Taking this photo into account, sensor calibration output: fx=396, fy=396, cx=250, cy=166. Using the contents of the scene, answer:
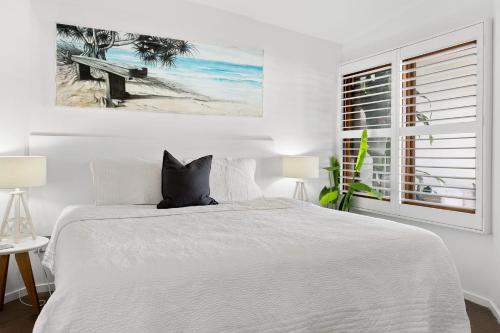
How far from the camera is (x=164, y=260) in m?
1.50

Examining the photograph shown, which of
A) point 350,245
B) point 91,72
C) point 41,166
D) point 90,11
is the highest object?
point 90,11

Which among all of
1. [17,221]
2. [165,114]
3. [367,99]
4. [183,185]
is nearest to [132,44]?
[165,114]

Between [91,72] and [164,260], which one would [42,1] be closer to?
[91,72]

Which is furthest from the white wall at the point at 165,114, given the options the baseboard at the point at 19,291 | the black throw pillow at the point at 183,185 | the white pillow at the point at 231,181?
the black throw pillow at the point at 183,185

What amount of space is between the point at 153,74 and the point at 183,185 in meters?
1.25

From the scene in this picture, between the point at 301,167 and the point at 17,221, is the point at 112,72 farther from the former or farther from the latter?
the point at 301,167

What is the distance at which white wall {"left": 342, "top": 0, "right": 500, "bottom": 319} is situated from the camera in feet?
9.14

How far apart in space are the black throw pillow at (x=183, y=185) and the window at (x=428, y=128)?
181cm

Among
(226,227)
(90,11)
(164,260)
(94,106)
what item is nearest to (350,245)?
(226,227)

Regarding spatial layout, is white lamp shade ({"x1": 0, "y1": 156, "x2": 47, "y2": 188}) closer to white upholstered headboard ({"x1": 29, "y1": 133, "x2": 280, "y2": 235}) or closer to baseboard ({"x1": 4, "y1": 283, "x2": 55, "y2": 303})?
white upholstered headboard ({"x1": 29, "y1": 133, "x2": 280, "y2": 235})

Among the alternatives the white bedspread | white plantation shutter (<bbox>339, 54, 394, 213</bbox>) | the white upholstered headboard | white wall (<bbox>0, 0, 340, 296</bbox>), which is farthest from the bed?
white plantation shutter (<bbox>339, 54, 394, 213</bbox>)

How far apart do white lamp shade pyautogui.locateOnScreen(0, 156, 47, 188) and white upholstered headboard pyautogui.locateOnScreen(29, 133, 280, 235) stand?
0.47 m

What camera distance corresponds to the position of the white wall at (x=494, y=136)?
110 inches

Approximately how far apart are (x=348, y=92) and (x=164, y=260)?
344 centimetres
